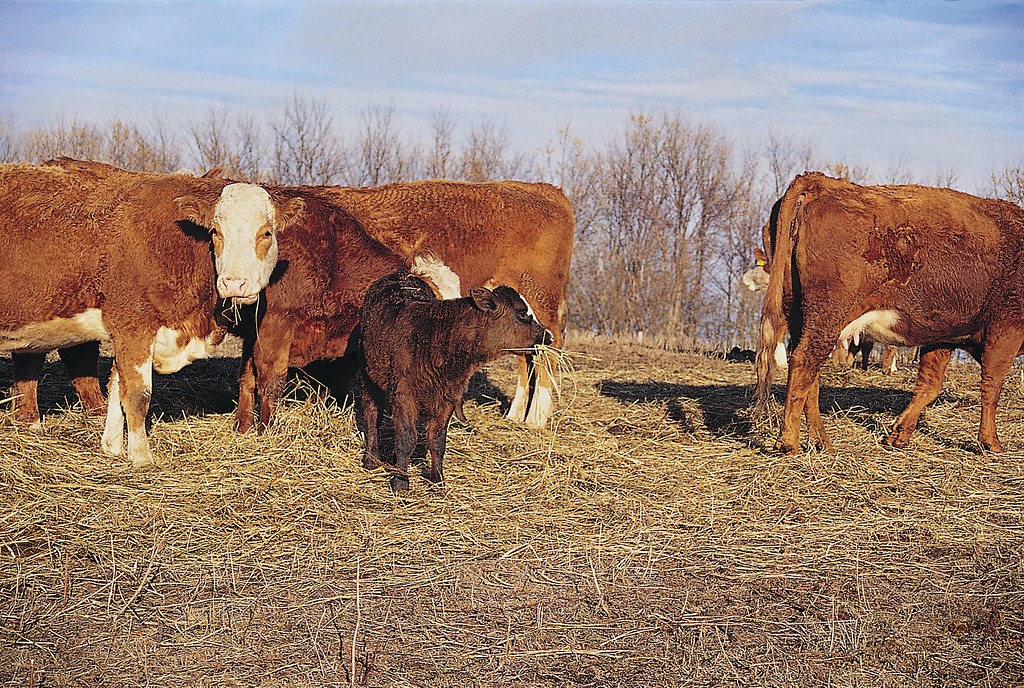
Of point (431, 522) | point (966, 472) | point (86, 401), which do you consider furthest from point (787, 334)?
point (86, 401)

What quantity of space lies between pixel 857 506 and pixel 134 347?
17.1 feet

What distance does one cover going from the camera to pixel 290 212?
725cm

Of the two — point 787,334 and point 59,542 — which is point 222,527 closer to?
point 59,542

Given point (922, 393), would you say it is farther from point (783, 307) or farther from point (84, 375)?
point (84, 375)

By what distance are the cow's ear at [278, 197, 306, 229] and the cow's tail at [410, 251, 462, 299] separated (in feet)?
3.63

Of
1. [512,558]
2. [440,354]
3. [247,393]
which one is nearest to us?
[512,558]

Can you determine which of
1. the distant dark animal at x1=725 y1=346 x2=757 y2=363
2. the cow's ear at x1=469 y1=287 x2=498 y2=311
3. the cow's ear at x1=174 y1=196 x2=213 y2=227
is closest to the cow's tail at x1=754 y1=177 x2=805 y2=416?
the cow's ear at x1=469 y1=287 x2=498 y2=311

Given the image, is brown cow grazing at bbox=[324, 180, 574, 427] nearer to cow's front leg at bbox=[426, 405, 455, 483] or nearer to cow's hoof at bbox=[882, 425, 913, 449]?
cow's front leg at bbox=[426, 405, 455, 483]

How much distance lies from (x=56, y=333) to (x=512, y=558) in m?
3.87

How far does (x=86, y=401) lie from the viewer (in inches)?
305

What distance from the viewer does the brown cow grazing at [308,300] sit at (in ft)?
23.7

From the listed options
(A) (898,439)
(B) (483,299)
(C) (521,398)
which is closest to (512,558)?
(B) (483,299)

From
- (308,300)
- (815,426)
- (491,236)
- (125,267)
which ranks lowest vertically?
(815,426)

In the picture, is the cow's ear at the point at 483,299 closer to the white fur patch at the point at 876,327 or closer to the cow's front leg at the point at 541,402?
the cow's front leg at the point at 541,402
